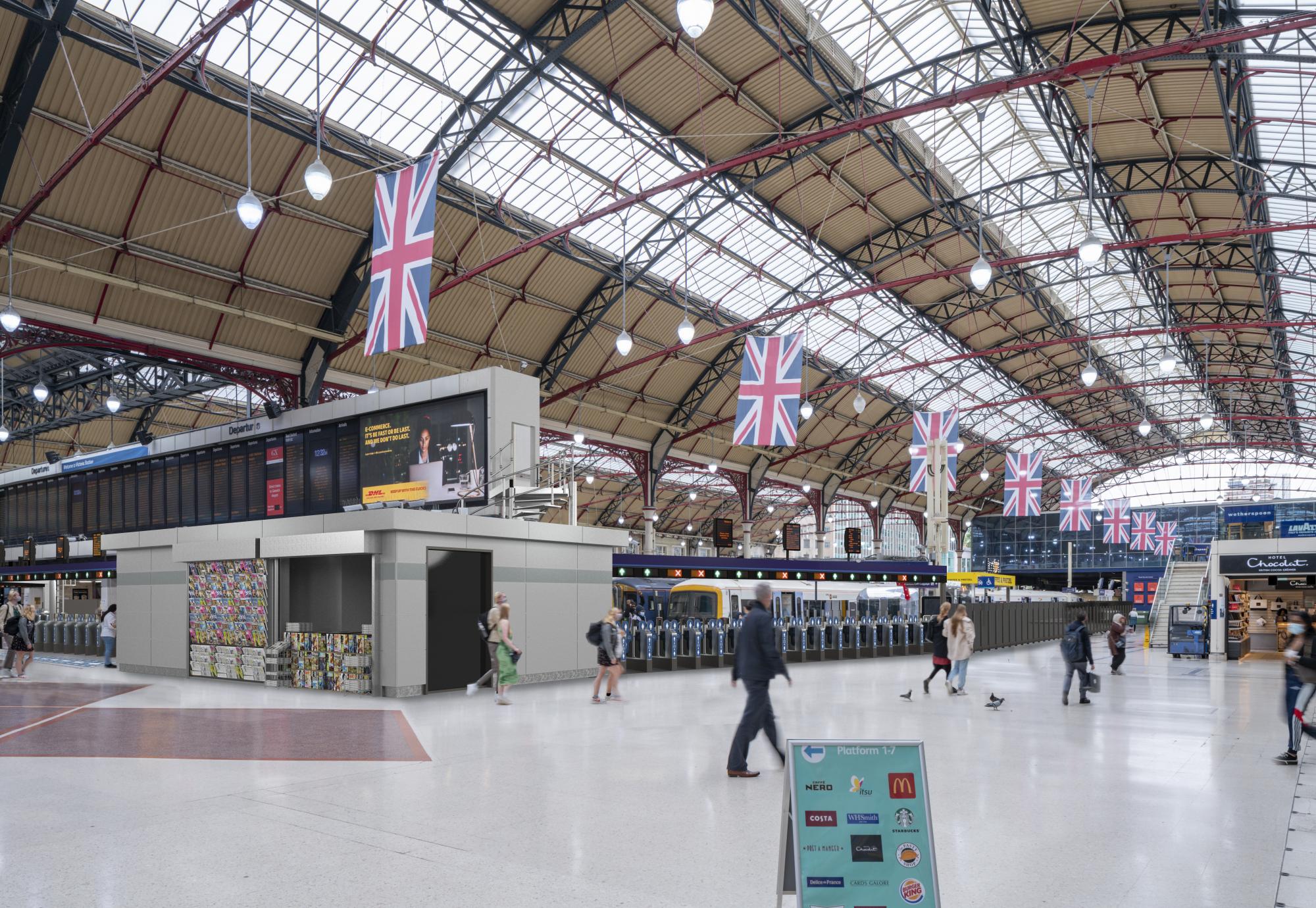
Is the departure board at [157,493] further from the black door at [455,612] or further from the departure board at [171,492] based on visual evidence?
the black door at [455,612]

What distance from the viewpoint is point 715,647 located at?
25500 mm

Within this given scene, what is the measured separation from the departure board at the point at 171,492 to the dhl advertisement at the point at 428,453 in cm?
944

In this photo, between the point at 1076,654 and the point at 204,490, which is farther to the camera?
the point at 204,490

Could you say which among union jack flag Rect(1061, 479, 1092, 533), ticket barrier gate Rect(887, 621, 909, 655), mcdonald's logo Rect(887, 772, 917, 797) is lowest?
ticket barrier gate Rect(887, 621, 909, 655)

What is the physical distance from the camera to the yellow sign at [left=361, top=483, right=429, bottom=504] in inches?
861

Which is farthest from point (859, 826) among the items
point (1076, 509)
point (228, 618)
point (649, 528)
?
point (1076, 509)

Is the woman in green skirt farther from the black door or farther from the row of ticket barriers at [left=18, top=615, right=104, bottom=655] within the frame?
the row of ticket barriers at [left=18, top=615, right=104, bottom=655]

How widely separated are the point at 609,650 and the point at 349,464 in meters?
11.1

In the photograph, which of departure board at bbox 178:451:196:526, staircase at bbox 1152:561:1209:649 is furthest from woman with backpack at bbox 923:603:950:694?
staircase at bbox 1152:561:1209:649

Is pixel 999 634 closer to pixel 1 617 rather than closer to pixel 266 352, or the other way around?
pixel 266 352

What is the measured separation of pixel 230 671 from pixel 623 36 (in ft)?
51.9

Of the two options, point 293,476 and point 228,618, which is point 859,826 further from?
point 293,476

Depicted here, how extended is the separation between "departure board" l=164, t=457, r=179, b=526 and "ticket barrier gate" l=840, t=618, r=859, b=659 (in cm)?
2026

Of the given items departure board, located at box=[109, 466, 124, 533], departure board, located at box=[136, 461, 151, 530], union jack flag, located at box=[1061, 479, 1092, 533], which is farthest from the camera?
union jack flag, located at box=[1061, 479, 1092, 533]
